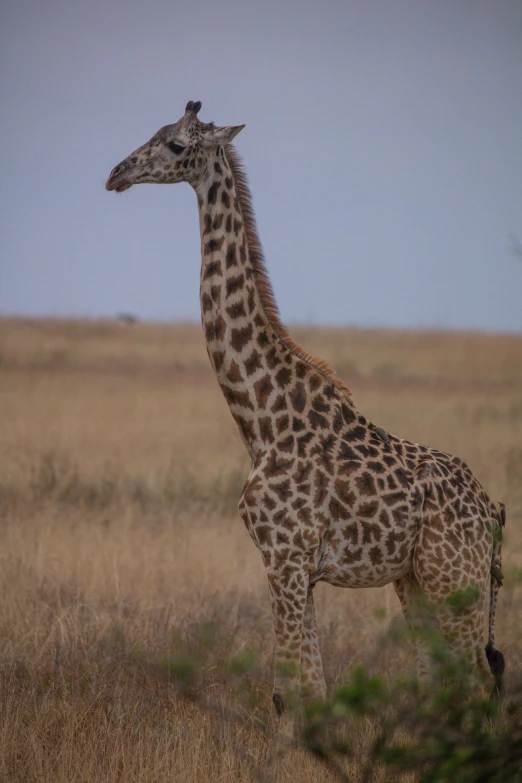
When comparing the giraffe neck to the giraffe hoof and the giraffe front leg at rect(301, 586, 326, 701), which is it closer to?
the giraffe front leg at rect(301, 586, 326, 701)

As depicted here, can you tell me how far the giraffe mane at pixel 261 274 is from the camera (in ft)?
18.8

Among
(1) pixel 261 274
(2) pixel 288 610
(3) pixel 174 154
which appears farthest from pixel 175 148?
(2) pixel 288 610

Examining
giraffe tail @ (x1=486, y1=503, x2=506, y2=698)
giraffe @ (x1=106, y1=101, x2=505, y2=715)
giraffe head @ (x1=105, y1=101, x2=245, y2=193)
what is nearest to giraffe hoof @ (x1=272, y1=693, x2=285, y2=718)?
giraffe @ (x1=106, y1=101, x2=505, y2=715)

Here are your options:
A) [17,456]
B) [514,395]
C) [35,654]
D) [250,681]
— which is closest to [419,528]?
[250,681]

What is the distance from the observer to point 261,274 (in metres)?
5.77

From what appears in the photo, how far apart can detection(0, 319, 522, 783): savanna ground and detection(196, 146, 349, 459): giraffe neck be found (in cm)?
138

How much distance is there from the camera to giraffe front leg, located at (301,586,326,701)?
18.1 ft

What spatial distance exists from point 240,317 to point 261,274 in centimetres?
32

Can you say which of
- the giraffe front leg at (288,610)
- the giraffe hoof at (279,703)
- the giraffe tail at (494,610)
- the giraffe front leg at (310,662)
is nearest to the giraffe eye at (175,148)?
the giraffe front leg at (288,610)

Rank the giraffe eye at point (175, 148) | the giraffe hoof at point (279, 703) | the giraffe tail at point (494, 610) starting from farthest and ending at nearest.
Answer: the giraffe tail at point (494, 610), the giraffe eye at point (175, 148), the giraffe hoof at point (279, 703)

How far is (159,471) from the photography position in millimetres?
14398

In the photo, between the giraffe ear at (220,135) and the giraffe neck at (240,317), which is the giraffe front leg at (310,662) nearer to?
the giraffe neck at (240,317)

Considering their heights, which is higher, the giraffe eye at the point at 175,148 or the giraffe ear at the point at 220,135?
the giraffe ear at the point at 220,135

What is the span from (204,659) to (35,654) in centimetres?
114
